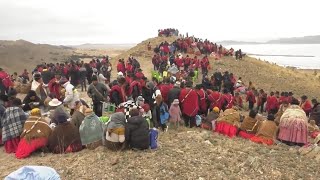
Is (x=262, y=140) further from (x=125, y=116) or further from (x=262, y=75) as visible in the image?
(x=262, y=75)

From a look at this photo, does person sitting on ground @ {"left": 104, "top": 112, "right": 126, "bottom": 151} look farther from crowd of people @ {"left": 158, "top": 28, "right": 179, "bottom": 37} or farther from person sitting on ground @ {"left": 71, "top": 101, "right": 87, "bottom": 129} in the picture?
crowd of people @ {"left": 158, "top": 28, "right": 179, "bottom": 37}

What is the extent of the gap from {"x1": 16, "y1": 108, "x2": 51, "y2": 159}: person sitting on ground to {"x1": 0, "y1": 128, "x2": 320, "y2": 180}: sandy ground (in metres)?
0.23

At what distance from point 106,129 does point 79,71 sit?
11977 mm

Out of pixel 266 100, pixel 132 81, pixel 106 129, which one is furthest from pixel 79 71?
pixel 106 129

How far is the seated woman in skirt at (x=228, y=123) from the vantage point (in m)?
13.1

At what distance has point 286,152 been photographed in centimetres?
1148

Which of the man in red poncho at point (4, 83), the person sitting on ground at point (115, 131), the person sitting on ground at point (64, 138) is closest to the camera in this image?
the person sitting on ground at point (115, 131)

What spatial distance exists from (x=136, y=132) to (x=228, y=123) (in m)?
4.47

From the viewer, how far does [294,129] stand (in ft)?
41.3

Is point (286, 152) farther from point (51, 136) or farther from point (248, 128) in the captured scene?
point (51, 136)

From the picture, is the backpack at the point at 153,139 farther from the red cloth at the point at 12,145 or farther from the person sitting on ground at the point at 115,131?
the red cloth at the point at 12,145

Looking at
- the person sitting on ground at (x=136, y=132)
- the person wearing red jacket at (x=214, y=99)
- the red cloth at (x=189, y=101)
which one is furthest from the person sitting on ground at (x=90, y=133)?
the person wearing red jacket at (x=214, y=99)

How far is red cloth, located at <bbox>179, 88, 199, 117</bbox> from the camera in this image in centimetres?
1337

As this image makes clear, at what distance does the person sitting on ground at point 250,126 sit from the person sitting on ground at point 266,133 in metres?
0.22
